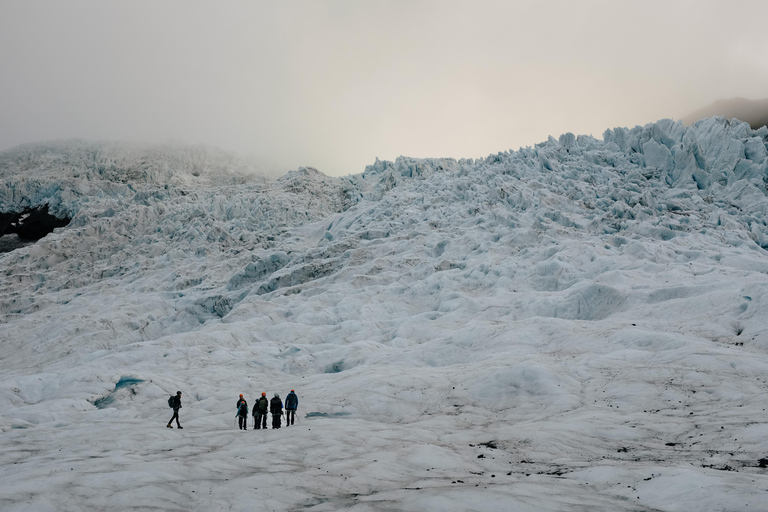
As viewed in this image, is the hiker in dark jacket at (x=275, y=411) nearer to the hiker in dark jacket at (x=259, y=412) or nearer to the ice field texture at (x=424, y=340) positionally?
the hiker in dark jacket at (x=259, y=412)

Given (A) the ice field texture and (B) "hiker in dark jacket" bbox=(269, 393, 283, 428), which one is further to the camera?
(B) "hiker in dark jacket" bbox=(269, 393, 283, 428)

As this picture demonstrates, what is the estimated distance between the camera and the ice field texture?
9.31 meters

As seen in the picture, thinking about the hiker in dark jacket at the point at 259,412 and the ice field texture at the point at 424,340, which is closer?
the ice field texture at the point at 424,340

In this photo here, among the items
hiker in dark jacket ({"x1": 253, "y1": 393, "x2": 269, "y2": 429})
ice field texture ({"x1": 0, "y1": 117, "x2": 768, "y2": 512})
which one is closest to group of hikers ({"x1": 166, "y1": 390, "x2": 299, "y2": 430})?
hiker in dark jacket ({"x1": 253, "y1": 393, "x2": 269, "y2": 429})

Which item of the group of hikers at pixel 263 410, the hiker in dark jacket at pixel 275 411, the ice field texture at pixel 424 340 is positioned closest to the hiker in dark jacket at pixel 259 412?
the group of hikers at pixel 263 410

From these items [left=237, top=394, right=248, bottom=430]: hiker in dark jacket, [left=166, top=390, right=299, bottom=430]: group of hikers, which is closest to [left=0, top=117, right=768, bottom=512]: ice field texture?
[left=166, top=390, right=299, bottom=430]: group of hikers

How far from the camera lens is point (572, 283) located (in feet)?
94.3

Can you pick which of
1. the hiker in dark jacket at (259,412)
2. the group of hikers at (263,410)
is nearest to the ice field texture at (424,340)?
the group of hikers at (263,410)

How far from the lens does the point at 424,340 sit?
1003 inches

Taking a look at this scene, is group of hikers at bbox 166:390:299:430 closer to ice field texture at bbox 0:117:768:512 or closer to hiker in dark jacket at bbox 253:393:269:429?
hiker in dark jacket at bbox 253:393:269:429

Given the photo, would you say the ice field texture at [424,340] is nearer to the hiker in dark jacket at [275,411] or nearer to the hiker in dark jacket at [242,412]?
the hiker in dark jacket at [275,411]

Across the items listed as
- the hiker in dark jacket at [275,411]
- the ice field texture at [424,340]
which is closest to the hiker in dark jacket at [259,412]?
the hiker in dark jacket at [275,411]

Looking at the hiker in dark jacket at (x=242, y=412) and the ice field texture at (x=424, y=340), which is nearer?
the ice field texture at (x=424, y=340)

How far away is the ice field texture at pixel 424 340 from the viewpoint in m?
9.31
